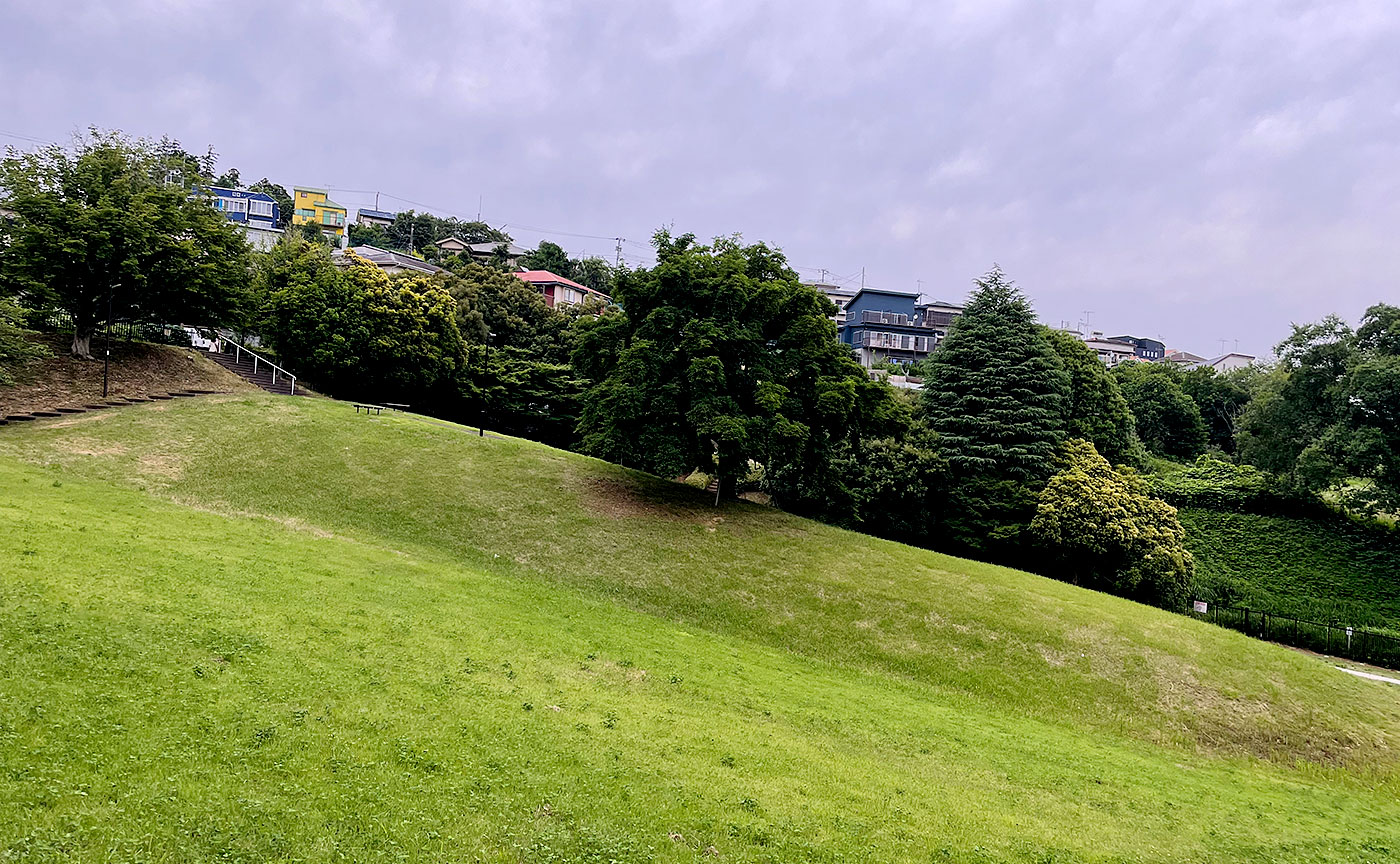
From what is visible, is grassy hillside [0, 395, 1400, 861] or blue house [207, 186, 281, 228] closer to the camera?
grassy hillside [0, 395, 1400, 861]

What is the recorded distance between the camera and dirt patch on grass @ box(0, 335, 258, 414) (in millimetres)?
25594

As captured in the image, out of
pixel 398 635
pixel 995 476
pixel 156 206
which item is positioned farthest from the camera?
pixel 995 476

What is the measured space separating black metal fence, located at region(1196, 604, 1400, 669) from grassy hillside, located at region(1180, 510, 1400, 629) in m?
2.09

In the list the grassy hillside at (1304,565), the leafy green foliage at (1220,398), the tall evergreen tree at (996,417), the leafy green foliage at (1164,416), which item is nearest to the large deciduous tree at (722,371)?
the tall evergreen tree at (996,417)

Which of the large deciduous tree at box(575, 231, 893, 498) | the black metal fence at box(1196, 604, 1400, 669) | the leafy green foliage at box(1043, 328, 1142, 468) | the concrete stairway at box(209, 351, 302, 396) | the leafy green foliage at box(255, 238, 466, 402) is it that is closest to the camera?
the large deciduous tree at box(575, 231, 893, 498)

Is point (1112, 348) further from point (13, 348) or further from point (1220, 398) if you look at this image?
point (13, 348)

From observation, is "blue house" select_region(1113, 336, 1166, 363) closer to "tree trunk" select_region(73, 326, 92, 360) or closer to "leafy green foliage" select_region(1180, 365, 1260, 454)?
"leafy green foliage" select_region(1180, 365, 1260, 454)

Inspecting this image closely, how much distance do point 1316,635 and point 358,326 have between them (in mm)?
46042

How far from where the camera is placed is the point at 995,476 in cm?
3291

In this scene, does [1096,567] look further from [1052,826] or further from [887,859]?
[887,859]

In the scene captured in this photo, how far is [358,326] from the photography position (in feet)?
122

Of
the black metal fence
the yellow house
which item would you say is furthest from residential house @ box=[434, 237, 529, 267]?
the black metal fence

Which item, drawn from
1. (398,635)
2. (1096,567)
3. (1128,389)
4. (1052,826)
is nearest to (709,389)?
(398,635)

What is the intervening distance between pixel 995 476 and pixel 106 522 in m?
32.2
